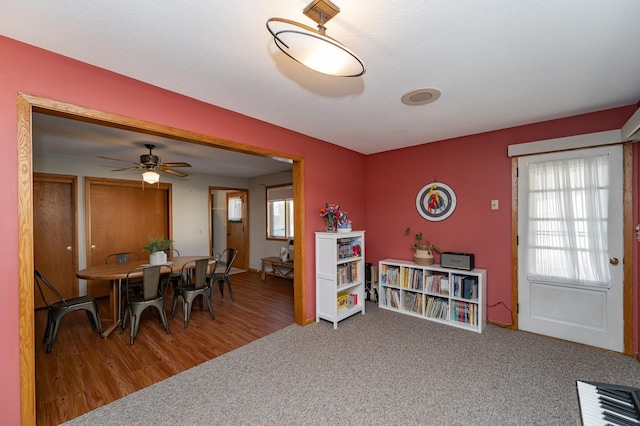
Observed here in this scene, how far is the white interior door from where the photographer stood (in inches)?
101

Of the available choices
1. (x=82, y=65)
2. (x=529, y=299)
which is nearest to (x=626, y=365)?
(x=529, y=299)

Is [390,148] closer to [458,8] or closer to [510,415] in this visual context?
[458,8]

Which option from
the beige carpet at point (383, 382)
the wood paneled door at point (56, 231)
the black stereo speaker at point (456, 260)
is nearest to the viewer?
the beige carpet at point (383, 382)

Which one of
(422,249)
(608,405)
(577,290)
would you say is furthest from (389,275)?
(608,405)

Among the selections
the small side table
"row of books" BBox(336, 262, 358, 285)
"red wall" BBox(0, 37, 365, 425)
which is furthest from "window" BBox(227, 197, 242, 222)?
"red wall" BBox(0, 37, 365, 425)

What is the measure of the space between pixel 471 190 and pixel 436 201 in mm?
447

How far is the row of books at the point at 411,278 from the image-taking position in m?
3.55

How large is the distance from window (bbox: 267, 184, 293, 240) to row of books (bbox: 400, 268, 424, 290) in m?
2.81

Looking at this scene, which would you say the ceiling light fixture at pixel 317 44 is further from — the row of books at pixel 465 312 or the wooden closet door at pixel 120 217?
the wooden closet door at pixel 120 217

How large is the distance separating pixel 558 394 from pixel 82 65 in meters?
4.12

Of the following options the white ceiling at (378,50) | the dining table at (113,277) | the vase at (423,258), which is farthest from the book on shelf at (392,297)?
the dining table at (113,277)

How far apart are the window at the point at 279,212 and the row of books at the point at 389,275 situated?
2506 mm

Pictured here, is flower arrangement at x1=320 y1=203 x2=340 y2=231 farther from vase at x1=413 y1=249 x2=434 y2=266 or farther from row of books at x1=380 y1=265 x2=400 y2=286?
vase at x1=413 y1=249 x2=434 y2=266

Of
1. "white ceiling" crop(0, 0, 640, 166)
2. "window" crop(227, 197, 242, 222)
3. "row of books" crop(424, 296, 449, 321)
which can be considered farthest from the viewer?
"window" crop(227, 197, 242, 222)
